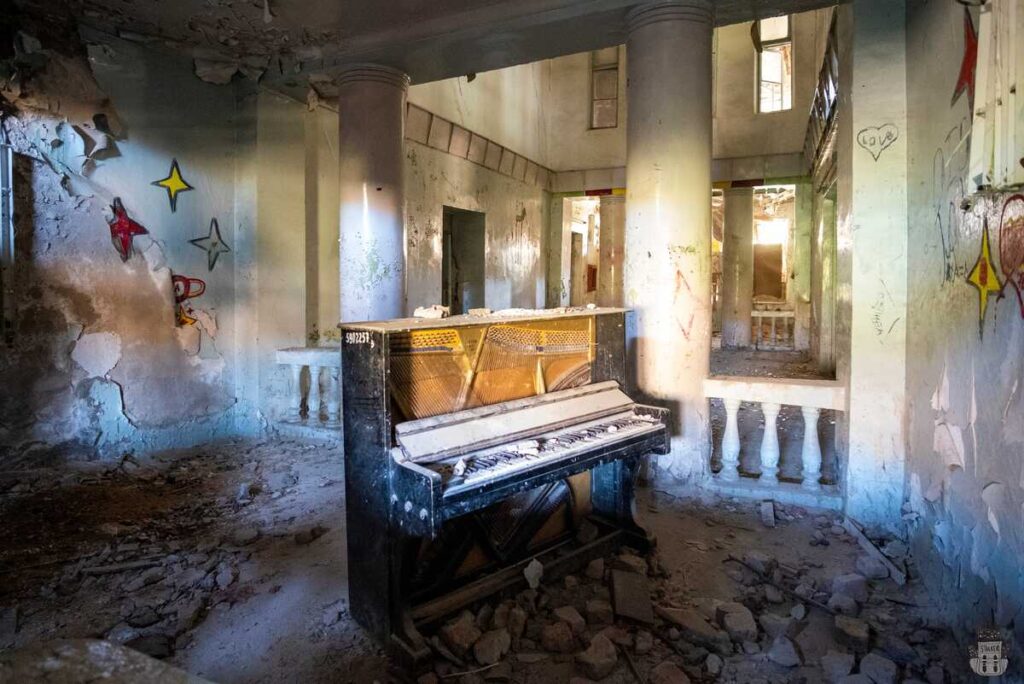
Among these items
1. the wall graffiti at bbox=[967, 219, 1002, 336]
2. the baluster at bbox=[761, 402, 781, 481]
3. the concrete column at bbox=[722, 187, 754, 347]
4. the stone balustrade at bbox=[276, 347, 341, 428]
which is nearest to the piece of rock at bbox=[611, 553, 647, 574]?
the baluster at bbox=[761, 402, 781, 481]

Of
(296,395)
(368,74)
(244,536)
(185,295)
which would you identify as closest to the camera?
(244,536)

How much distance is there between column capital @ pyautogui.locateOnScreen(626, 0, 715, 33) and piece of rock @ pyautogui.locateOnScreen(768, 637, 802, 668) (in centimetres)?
396

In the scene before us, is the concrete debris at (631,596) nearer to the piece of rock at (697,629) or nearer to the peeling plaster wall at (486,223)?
the piece of rock at (697,629)

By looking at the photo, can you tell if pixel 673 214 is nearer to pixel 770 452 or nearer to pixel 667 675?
pixel 770 452

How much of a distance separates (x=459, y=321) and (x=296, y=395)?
4.06m

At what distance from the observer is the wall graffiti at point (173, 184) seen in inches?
217

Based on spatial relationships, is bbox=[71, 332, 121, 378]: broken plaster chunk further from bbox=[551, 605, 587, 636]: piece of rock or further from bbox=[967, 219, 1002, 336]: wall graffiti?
bbox=[967, 219, 1002, 336]: wall graffiti

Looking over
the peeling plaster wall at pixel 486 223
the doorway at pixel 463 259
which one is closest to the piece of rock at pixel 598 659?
the peeling plaster wall at pixel 486 223

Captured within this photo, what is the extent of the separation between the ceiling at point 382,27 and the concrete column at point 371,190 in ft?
0.86

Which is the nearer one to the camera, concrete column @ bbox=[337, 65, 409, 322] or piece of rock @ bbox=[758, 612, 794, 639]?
piece of rock @ bbox=[758, 612, 794, 639]

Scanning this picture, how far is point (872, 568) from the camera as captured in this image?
3236mm

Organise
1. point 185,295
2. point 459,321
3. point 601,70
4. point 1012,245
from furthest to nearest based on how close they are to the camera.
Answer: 1. point 601,70
2. point 185,295
3. point 459,321
4. point 1012,245

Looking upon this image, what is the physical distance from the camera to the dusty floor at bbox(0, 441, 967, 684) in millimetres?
2457

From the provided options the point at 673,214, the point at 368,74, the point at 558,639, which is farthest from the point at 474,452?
the point at 368,74
